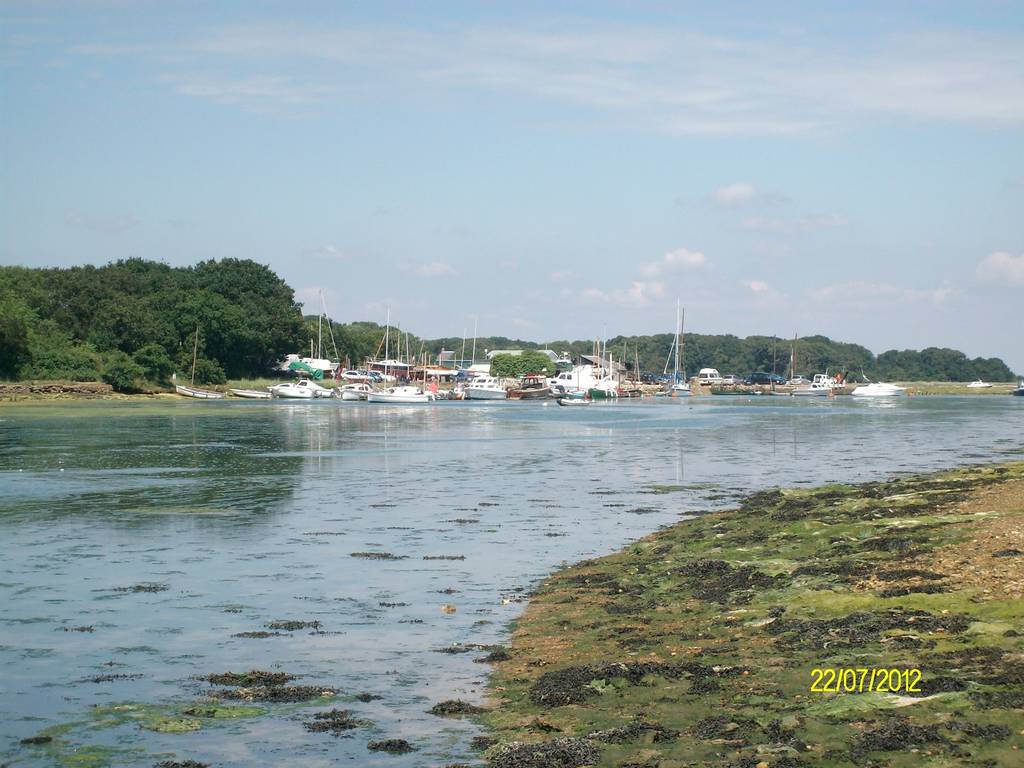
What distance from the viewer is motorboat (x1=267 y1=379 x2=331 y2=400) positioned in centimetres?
14412

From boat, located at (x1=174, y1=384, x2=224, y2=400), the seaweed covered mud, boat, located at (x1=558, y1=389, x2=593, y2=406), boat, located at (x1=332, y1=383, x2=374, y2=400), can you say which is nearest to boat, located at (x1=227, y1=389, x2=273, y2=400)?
boat, located at (x1=174, y1=384, x2=224, y2=400)

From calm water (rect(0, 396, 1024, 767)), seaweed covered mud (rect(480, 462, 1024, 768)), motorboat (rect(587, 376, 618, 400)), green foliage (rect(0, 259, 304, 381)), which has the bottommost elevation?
calm water (rect(0, 396, 1024, 767))

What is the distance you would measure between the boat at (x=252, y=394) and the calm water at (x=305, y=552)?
266ft

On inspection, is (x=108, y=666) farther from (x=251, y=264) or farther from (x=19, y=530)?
(x=251, y=264)

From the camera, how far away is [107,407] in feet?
338

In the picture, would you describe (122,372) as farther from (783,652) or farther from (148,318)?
(783,652)

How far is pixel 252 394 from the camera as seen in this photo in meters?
144

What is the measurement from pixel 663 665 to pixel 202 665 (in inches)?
238

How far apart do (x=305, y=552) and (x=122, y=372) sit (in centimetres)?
11214

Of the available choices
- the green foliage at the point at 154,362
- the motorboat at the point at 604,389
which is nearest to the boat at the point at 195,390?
the green foliage at the point at 154,362

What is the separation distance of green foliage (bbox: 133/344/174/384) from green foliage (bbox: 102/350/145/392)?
116 centimetres

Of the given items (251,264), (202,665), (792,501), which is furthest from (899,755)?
(251,264)

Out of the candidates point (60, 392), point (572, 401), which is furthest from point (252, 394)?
point (572, 401)

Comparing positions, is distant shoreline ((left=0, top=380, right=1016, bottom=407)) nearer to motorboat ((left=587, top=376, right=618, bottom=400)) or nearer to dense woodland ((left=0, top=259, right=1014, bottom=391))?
dense woodland ((left=0, top=259, right=1014, bottom=391))
